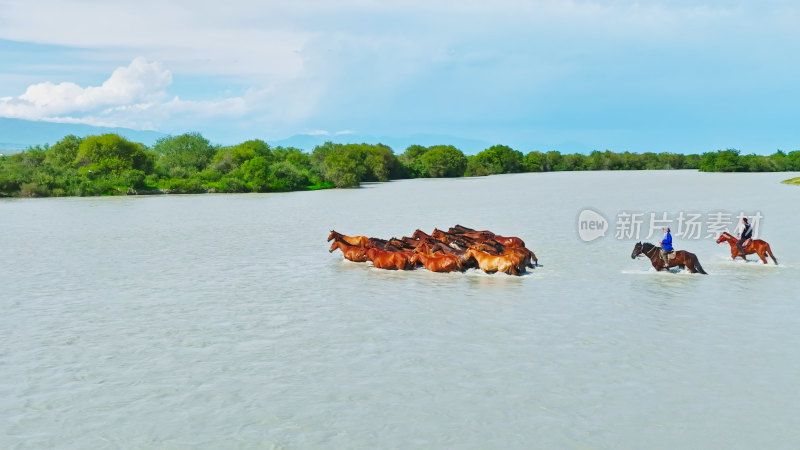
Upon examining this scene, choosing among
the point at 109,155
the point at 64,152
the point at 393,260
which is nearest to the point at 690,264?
the point at 393,260

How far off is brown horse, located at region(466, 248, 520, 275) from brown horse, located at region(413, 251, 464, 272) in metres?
0.50

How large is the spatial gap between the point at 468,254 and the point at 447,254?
64 centimetres

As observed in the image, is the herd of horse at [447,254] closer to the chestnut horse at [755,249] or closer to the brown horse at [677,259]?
the brown horse at [677,259]

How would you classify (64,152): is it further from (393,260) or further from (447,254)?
(447,254)

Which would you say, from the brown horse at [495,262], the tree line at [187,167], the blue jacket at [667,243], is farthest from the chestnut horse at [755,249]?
the tree line at [187,167]

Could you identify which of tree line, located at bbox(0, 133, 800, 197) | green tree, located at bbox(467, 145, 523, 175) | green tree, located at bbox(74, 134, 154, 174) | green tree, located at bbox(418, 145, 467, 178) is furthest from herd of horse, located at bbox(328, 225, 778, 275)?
green tree, located at bbox(467, 145, 523, 175)

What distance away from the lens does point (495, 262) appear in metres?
18.4

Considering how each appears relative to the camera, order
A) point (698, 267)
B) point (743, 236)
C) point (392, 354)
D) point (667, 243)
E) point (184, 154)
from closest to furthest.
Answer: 1. point (392, 354)
2. point (698, 267)
3. point (667, 243)
4. point (743, 236)
5. point (184, 154)

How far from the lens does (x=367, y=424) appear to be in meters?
8.20

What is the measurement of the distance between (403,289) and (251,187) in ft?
185

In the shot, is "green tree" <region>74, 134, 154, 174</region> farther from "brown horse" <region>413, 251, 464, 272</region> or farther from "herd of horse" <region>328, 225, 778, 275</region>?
"brown horse" <region>413, 251, 464, 272</region>

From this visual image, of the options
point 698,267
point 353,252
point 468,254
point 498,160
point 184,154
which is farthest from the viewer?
point 498,160

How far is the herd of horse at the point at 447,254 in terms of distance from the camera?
1848cm

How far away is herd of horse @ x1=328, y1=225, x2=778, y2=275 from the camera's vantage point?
18391 mm
